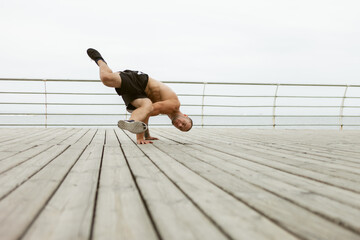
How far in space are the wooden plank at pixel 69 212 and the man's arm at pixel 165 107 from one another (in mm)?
1670

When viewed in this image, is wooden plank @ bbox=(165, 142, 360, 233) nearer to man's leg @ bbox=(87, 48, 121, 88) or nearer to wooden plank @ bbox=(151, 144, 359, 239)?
wooden plank @ bbox=(151, 144, 359, 239)

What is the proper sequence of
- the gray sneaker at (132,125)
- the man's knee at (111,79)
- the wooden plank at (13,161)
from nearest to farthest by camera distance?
the wooden plank at (13,161)
the gray sneaker at (132,125)
the man's knee at (111,79)

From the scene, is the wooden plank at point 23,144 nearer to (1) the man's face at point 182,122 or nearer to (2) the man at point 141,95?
(2) the man at point 141,95

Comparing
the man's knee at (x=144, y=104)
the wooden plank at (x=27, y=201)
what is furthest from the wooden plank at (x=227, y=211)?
the man's knee at (x=144, y=104)

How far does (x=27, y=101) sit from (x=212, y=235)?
569 centimetres

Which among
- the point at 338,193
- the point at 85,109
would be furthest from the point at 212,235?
the point at 85,109

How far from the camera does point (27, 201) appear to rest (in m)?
0.88

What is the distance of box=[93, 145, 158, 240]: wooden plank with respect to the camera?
26.2 inches

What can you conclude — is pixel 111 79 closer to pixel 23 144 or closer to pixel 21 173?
pixel 23 144

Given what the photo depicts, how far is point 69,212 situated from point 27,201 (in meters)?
0.18

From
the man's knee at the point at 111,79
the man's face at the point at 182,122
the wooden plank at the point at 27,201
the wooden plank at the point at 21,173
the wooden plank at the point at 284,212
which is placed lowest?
the wooden plank at the point at 21,173

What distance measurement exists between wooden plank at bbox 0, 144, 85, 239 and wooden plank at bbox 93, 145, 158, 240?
0.16 m

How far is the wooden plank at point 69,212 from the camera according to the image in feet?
2.16

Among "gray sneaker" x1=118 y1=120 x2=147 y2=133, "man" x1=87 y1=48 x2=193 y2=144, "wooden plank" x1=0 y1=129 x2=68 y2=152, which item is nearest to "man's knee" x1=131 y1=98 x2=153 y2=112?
"man" x1=87 y1=48 x2=193 y2=144
